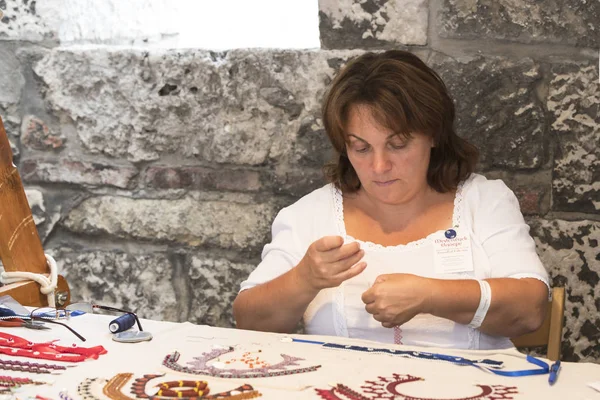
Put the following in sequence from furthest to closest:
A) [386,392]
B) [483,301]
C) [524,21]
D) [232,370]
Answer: [524,21]
[483,301]
[232,370]
[386,392]

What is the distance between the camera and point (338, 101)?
1974mm

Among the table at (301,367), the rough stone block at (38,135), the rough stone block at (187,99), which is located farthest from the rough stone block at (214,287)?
the table at (301,367)

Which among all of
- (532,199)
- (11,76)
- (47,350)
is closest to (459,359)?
(47,350)

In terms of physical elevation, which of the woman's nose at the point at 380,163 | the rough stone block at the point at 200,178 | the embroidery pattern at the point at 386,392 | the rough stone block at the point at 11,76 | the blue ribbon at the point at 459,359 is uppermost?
the rough stone block at the point at 11,76

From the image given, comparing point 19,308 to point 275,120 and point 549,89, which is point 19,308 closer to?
point 275,120

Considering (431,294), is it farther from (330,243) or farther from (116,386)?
(116,386)

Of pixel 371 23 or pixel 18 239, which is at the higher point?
pixel 371 23

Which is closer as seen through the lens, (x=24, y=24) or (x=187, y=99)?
(x=187, y=99)

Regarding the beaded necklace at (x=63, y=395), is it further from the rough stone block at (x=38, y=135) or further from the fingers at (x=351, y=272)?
the rough stone block at (x=38, y=135)

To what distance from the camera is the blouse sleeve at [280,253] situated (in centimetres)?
200

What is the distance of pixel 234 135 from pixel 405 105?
0.79 metres

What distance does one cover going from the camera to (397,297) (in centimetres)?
168

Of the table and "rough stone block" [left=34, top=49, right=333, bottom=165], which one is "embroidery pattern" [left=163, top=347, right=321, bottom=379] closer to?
the table

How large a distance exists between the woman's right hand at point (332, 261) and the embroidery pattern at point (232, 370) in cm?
27
